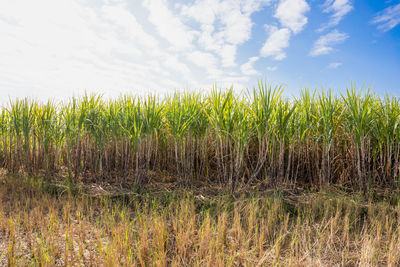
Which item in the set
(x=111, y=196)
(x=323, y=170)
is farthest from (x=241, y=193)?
(x=111, y=196)

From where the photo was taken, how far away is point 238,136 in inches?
128

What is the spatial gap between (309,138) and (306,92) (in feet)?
2.52

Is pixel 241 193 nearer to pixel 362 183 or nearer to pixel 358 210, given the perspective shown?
pixel 358 210

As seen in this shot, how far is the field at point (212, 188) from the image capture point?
201 cm

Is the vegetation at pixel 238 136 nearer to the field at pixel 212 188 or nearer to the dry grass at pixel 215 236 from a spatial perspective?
the field at pixel 212 188

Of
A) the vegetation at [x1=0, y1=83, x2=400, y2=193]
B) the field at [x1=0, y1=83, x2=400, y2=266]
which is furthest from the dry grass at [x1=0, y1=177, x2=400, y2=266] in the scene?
the vegetation at [x1=0, y1=83, x2=400, y2=193]

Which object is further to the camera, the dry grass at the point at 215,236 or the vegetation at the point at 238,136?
the vegetation at the point at 238,136

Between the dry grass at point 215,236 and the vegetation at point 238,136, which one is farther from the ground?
the vegetation at point 238,136

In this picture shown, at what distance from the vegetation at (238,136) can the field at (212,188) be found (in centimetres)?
2

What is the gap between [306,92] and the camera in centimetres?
385

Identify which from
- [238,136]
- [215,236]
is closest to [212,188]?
[238,136]

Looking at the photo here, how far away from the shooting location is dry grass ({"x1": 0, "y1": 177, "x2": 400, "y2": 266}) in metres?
1.88

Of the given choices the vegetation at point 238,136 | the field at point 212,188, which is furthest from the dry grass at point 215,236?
the vegetation at point 238,136

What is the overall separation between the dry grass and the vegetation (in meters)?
0.54
